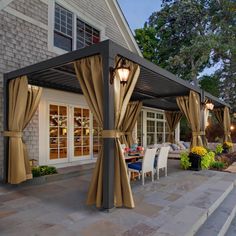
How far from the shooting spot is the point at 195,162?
7906 mm

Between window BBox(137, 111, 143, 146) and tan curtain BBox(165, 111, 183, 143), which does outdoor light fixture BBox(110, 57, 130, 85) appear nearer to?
window BBox(137, 111, 143, 146)

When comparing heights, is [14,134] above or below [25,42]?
below

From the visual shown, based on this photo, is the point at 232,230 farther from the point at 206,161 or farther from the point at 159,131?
the point at 159,131

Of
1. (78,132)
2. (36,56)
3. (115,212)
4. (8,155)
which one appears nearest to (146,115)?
(78,132)

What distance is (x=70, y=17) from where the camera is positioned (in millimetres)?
8430

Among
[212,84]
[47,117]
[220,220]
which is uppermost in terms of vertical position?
[212,84]

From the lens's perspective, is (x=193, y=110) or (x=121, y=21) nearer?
(x=193, y=110)

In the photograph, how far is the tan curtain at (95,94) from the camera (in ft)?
13.6

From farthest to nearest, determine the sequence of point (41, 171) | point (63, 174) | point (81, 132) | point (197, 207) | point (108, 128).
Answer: point (81, 132), point (63, 174), point (41, 171), point (197, 207), point (108, 128)

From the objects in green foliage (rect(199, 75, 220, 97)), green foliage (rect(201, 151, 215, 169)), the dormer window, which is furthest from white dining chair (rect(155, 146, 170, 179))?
green foliage (rect(199, 75, 220, 97))

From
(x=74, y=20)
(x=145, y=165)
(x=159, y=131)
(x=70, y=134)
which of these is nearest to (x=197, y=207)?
(x=145, y=165)

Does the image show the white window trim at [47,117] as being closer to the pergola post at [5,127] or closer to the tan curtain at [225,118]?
the pergola post at [5,127]

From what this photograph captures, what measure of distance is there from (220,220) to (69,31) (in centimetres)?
765

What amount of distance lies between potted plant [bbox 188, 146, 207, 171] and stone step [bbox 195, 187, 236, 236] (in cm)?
264
